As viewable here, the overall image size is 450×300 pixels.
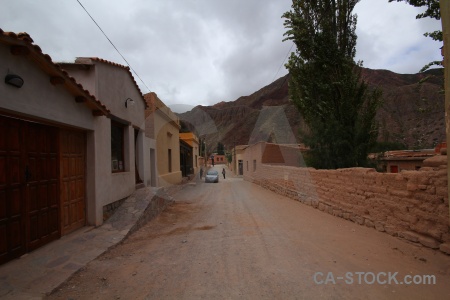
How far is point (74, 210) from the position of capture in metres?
5.77

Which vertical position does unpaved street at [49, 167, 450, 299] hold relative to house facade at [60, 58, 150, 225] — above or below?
below

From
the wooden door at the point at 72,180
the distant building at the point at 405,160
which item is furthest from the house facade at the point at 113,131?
the distant building at the point at 405,160

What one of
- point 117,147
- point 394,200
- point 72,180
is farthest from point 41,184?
point 394,200

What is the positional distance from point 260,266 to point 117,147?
19.0ft

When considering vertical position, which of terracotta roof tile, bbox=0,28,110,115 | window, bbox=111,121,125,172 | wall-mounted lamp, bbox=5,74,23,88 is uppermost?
terracotta roof tile, bbox=0,28,110,115

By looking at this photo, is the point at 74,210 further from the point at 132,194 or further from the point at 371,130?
the point at 371,130

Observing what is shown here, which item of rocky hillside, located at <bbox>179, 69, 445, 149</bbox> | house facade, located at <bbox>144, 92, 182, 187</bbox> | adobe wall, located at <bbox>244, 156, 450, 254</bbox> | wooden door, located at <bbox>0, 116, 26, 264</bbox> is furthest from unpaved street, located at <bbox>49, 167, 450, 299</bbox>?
house facade, located at <bbox>144, 92, 182, 187</bbox>

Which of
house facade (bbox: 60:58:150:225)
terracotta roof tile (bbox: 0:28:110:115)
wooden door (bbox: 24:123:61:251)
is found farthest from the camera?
house facade (bbox: 60:58:150:225)

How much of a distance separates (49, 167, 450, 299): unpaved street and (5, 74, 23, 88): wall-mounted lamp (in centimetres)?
268

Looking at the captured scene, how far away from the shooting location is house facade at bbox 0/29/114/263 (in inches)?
152

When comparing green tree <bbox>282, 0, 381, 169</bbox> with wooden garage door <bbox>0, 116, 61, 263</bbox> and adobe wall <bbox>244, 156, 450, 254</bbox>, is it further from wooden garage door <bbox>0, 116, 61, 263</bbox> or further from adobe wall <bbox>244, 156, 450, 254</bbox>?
wooden garage door <bbox>0, 116, 61, 263</bbox>

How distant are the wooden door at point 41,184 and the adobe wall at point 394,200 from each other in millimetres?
6234

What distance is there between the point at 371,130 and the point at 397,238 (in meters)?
7.66

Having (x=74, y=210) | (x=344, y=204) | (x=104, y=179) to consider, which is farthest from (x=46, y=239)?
(x=344, y=204)
